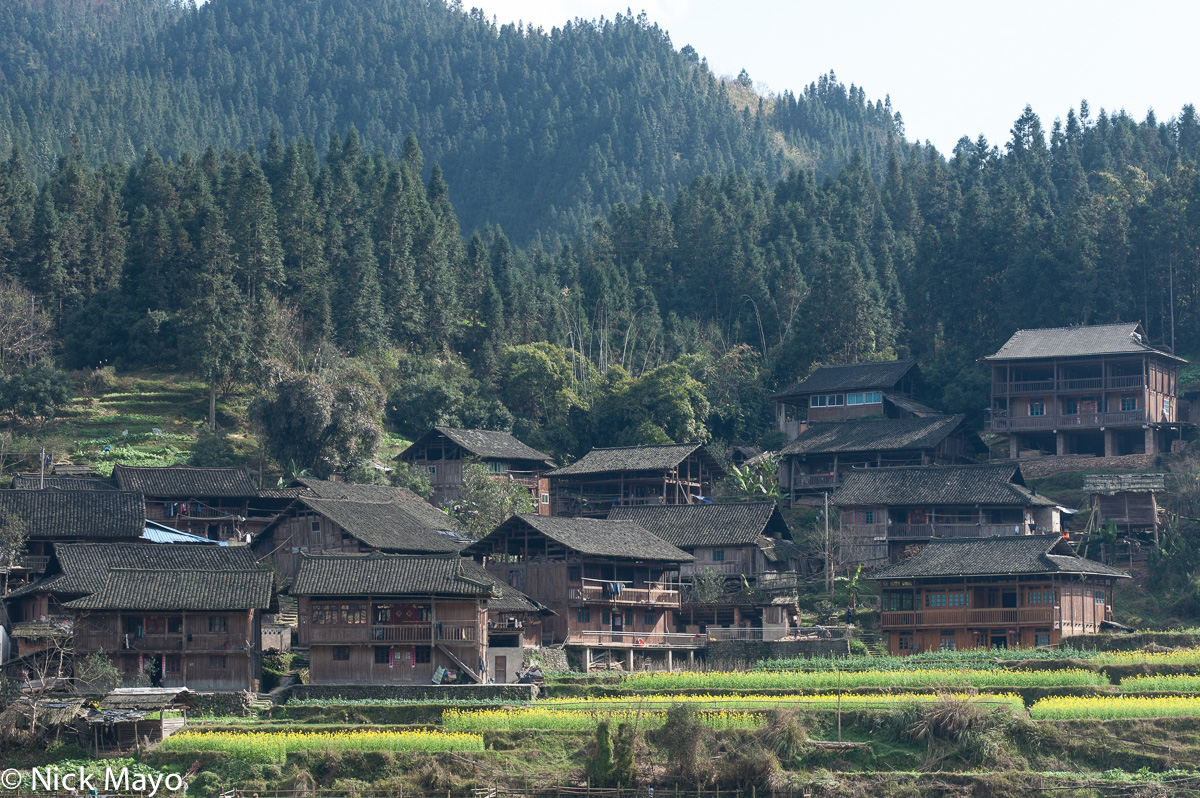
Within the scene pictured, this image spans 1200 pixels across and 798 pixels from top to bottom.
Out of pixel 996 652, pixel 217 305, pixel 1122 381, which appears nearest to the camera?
pixel 996 652

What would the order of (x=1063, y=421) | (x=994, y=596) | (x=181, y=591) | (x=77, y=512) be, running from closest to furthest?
(x=181, y=591) < (x=994, y=596) < (x=77, y=512) < (x=1063, y=421)

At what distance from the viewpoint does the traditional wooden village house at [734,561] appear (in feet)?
215

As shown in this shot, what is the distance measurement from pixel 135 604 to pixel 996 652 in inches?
1193

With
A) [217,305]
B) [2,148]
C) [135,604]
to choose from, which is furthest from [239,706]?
[2,148]

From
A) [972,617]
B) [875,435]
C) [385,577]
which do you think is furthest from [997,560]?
[385,577]

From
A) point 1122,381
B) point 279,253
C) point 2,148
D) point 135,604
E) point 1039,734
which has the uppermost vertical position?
point 2,148

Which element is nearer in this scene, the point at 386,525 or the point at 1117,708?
the point at 1117,708

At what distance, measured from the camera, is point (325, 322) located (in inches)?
3671

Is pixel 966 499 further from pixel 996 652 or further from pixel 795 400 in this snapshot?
pixel 795 400

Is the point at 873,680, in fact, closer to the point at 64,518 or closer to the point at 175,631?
the point at 175,631

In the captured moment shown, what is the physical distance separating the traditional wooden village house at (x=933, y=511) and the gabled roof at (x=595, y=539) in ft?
27.1

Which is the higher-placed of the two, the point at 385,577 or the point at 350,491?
the point at 350,491

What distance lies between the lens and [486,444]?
3228 inches

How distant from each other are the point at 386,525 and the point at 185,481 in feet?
38.2
